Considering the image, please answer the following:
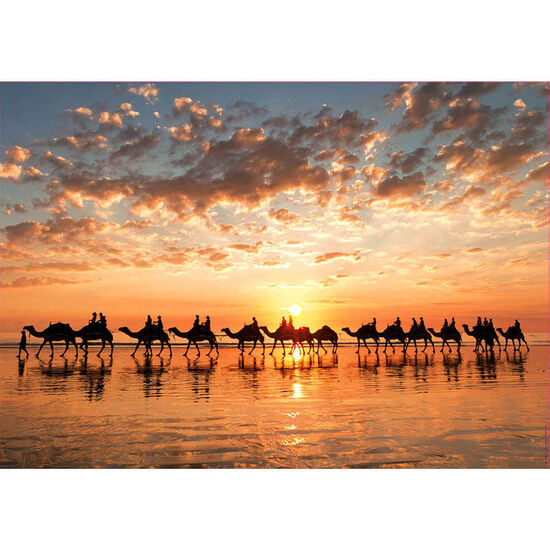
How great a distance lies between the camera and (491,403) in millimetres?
10070

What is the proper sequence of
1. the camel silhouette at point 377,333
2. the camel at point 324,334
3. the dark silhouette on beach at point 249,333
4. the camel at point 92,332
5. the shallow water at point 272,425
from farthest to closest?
the camel silhouette at point 377,333 < the camel at point 324,334 < the dark silhouette on beach at point 249,333 < the camel at point 92,332 < the shallow water at point 272,425

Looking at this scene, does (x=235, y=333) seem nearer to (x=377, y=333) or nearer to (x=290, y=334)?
(x=290, y=334)

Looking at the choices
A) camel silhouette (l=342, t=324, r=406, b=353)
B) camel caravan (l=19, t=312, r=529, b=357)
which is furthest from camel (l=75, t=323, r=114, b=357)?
camel silhouette (l=342, t=324, r=406, b=353)

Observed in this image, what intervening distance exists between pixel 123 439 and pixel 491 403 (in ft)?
26.1

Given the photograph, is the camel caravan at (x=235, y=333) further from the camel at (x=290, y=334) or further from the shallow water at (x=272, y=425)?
the shallow water at (x=272, y=425)

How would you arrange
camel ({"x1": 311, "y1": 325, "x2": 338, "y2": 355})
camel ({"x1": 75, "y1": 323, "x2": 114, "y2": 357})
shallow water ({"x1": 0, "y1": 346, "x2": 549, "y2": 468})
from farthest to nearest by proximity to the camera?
camel ({"x1": 311, "y1": 325, "x2": 338, "y2": 355}) → camel ({"x1": 75, "y1": 323, "x2": 114, "y2": 357}) → shallow water ({"x1": 0, "y1": 346, "x2": 549, "y2": 468})

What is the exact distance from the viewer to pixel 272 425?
771 cm

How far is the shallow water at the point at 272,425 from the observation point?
5.96m

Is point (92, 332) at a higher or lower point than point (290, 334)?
higher

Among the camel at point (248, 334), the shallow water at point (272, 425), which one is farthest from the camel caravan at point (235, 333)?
the shallow water at point (272, 425)

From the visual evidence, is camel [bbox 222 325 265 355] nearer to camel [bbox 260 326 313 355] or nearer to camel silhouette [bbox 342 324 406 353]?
camel [bbox 260 326 313 355]

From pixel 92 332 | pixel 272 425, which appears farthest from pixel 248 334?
pixel 272 425

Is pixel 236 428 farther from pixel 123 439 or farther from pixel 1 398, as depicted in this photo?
pixel 1 398

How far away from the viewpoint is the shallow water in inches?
235
